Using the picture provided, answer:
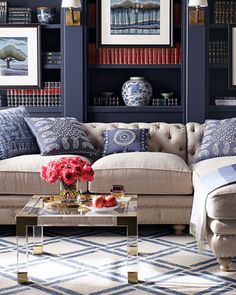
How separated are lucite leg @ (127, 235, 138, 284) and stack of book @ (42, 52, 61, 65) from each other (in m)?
3.15

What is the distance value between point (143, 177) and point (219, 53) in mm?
2180

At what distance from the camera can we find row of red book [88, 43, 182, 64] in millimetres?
6711

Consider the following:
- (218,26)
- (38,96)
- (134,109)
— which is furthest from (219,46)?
(38,96)

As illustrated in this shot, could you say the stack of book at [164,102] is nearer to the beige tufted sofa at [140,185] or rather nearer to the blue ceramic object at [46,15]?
the blue ceramic object at [46,15]

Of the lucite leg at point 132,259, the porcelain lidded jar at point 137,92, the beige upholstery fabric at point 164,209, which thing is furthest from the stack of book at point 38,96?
the lucite leg at point 132,259

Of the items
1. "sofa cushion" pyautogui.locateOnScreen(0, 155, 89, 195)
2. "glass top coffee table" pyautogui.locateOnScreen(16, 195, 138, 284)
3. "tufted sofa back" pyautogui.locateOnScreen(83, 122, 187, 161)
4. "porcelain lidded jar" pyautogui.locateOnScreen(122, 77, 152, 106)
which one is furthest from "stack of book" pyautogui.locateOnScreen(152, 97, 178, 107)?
"glass top coffee table" pyautogui.locateOnScreen(16, 195, 138, 284)

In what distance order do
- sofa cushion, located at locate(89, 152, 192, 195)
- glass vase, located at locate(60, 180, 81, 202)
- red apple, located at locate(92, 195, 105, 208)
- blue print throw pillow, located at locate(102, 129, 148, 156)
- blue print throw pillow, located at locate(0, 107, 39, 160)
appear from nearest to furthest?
red apple, located at locate(92, 195, 105, 208), glass vase, located at locate(60, 180, 81, 202), sofa cushion, located at locate(89, 152, 192, 195), blue print throw pillow, located at locate(0, 107, 39, 160), blue print throw pillow, located at locate(102, 129, 148, 156)

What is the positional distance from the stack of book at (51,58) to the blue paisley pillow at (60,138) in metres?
1.17

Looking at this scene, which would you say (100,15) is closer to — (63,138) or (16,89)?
(16,89)

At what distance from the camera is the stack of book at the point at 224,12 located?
668cm

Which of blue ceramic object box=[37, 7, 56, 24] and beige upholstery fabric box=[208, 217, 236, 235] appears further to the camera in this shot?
blue ceramic object box=[37, 7, 56, 24]

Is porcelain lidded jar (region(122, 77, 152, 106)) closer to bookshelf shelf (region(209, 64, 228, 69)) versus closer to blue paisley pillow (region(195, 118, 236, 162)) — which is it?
bookshelf shelf (region(209, 64, 228, 69))

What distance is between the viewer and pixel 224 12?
264 inches

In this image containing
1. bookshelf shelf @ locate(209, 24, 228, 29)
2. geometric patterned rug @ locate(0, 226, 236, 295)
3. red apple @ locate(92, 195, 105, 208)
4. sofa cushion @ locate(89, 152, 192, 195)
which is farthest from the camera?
bookshelf shelf @ locate(209, 24, 228, 29)
